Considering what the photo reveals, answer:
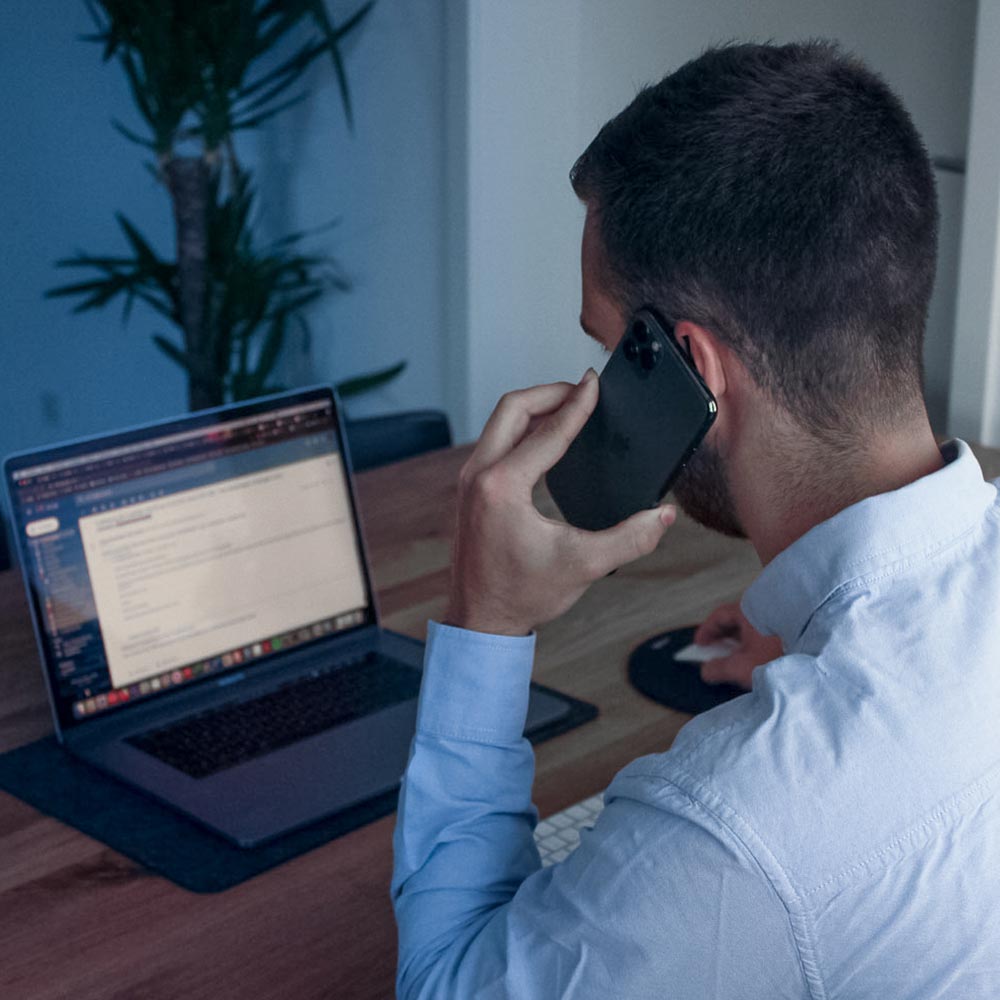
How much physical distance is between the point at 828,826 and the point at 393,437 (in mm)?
1748

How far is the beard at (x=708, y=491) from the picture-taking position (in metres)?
0.90

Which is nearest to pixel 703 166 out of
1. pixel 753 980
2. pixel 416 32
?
pixel 753 980

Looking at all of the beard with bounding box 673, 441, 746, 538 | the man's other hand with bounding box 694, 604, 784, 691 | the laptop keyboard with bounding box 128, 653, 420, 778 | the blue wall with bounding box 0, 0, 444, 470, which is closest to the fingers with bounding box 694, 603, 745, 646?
the man's other hand with bounding box 694, 604, 784, 691

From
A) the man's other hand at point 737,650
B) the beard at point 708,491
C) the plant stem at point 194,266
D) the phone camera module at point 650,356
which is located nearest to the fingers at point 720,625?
the man's other hand at point 737,650

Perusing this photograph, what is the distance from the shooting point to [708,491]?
921 millimetres

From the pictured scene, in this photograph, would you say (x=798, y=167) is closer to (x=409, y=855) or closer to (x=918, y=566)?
(x=918, y=566)

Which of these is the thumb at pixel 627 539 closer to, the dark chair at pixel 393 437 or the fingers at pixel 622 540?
the fingers at pixel 622 540

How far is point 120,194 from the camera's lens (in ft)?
12.2

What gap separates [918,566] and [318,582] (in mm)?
760

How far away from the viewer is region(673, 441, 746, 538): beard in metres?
0.90

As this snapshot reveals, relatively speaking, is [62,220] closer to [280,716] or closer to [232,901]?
[280,716]

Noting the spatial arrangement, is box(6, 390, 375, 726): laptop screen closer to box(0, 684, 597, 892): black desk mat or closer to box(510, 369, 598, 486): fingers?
box(0, 684, 597, 892): black desk mat

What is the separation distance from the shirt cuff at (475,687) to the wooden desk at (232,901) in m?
0.19

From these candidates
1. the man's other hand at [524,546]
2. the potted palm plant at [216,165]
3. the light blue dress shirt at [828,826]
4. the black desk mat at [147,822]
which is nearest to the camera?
the light blue dress shirt at [828,826]
